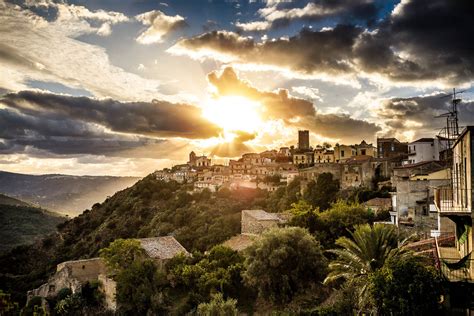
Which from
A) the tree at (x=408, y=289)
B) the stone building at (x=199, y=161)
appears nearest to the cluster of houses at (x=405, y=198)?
the tree at (x=408, y=289)

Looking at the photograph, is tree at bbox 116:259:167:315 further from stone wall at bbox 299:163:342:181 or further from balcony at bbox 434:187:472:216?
stone wall at bbox 299:163:342:181

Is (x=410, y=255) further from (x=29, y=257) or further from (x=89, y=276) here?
(x=29, y=257)

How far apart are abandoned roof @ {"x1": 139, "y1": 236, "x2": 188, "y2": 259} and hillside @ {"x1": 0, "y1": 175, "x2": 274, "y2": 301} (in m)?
9.29

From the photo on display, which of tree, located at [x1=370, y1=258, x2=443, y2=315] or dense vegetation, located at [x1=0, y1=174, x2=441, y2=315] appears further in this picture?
dense vegetation, located at [x1=0, y1=174, x2=441, y2=315]

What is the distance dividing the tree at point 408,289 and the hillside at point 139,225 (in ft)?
104

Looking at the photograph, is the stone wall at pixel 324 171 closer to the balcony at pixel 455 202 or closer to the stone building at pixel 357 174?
the stone building at pixel 357 174

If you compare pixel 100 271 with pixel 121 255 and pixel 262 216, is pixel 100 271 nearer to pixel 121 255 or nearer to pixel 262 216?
pixel 121 255

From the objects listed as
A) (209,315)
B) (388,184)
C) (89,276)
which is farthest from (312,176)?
(209,315)

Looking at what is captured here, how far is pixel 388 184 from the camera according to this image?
45.6 meters

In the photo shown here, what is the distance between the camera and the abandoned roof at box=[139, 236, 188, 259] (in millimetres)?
30953

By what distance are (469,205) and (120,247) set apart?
72.4ft

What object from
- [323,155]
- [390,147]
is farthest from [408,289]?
[323,155]

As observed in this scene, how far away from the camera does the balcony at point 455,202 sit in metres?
11.3

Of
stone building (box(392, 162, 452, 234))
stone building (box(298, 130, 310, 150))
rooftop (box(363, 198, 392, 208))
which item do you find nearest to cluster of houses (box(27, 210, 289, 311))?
rooftop (box(363, 198, 392, 208))
